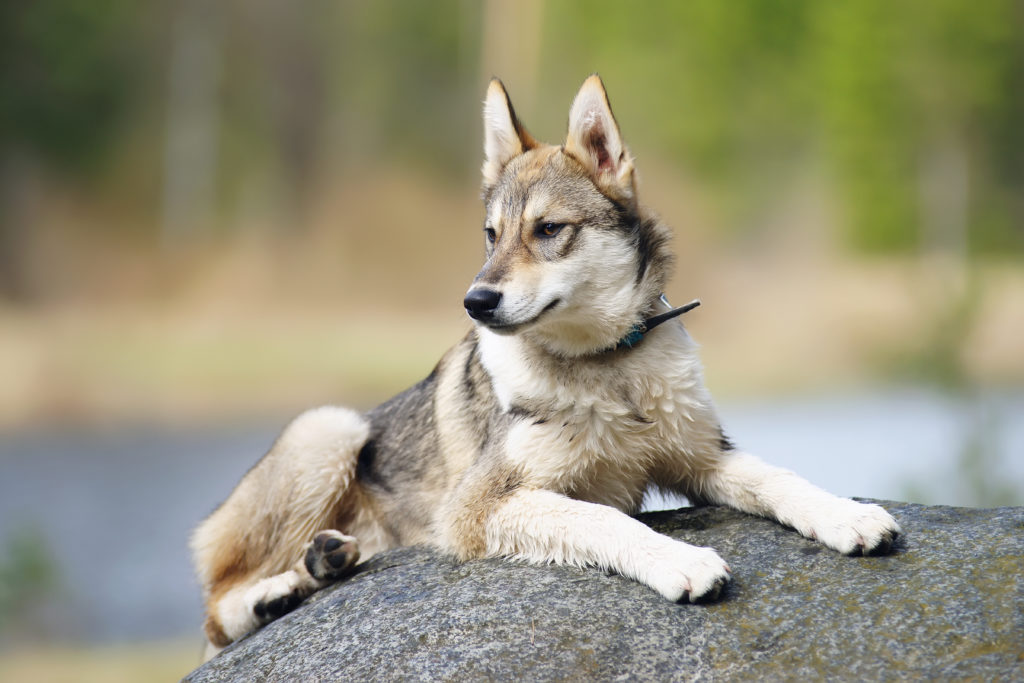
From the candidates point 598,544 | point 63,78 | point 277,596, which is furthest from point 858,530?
point 63,78

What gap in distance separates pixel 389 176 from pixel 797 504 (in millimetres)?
15031

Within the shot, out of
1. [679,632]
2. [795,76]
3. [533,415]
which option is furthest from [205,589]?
[795,76]

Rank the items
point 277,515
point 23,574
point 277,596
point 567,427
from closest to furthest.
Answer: point 567,427 → point 277,596 → point 277,515 → point 23,574

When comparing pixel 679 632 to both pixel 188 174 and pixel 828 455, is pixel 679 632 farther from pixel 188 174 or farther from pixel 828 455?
pixel 188 174

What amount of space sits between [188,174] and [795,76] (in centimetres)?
1103

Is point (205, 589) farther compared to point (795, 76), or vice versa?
point (795, 76)

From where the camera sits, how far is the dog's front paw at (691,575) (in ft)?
12.6

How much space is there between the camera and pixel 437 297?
57.6 ft

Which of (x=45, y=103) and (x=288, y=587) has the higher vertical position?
(x=45, y=103)

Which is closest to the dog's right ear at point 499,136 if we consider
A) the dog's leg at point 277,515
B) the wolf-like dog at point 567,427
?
the wolf-like dog at point 567,427

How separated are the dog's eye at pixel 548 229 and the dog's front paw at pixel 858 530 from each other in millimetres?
1707

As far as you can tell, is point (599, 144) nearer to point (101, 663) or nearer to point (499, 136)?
point (499, 136)

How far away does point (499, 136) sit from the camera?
5266 mm

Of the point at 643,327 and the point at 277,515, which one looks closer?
the point at 643,327
